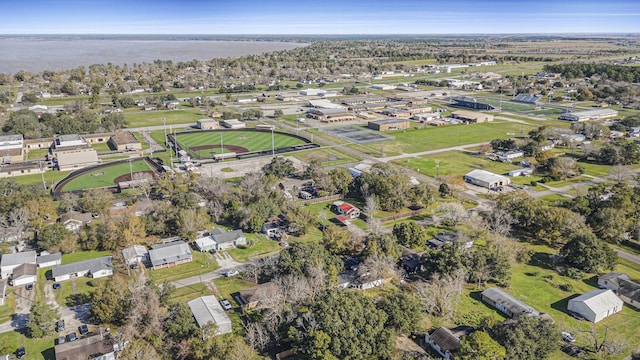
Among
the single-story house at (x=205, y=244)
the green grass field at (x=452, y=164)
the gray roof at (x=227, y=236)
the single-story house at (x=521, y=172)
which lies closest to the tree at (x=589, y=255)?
the single-story house at (x=521, y=172)

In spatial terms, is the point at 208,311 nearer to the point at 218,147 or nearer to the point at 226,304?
the point at 226,304

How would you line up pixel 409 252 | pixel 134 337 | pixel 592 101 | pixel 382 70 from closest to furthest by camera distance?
1. pixel 134 337
2. pixel 409 252
3. pixel 592 101
4. pixel 382 70

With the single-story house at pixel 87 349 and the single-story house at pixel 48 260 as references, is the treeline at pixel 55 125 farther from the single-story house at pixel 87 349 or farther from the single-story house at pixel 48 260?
the single-story house at pixel 87 349

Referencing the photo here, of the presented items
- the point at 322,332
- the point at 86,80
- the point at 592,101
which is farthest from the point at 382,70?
the point at 322,332

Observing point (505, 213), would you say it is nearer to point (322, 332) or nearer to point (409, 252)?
point (409, 252)

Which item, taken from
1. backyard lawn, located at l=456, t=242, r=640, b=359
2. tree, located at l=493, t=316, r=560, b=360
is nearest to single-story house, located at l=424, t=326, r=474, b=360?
tree, located at l=493, t=316, r=560, b=360

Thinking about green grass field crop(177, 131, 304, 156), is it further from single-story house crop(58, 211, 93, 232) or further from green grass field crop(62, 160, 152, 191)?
single-story house crop(58, 211, 93, 232)

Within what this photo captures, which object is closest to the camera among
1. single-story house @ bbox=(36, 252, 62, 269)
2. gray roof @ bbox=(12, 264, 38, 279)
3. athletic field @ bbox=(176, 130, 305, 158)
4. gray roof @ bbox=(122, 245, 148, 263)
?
gray roof @ bbox=(12, 264, 38, 279)
